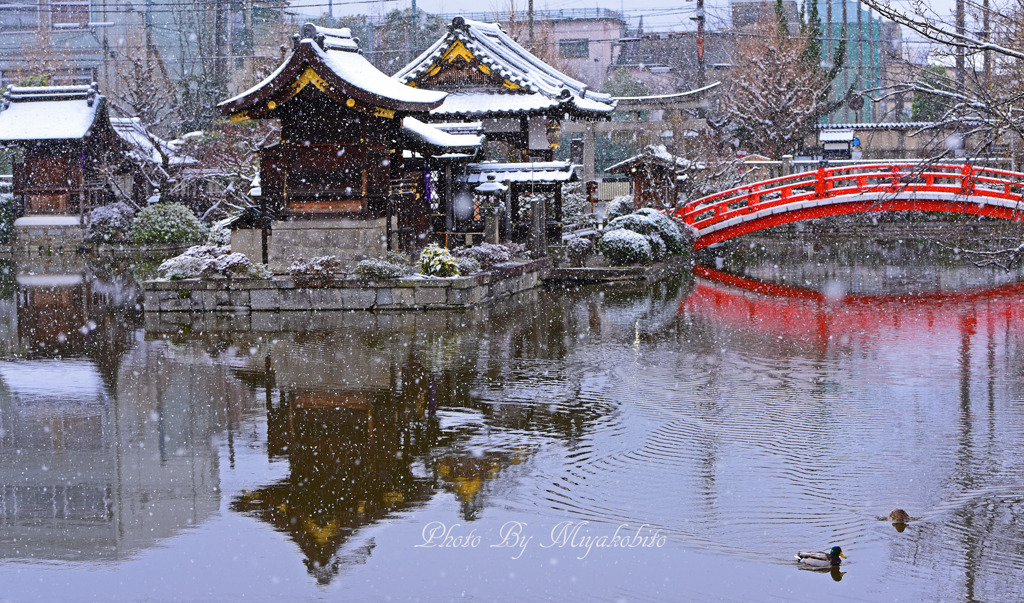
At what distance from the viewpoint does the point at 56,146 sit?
37.8m

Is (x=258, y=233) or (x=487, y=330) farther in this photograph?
(x=258, y=233)

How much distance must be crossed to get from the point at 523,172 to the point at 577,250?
251cm

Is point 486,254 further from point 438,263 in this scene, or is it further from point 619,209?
point 619,209

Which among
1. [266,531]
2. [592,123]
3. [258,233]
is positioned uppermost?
[592,123]

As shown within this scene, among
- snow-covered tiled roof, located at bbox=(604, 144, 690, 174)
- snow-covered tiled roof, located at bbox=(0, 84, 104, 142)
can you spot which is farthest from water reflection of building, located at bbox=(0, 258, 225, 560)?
snow-covered tiled roof, located at bbox=(0, 84, 104, 142)

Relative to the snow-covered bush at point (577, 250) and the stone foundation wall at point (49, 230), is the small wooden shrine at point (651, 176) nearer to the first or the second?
the snow-covered bush at point (577, 250)

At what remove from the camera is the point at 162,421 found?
10.9 m

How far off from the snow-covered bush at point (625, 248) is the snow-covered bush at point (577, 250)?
3.17ft

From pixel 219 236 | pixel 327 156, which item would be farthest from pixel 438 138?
pixel 219 236

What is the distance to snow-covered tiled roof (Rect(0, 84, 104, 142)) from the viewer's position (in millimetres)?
36969

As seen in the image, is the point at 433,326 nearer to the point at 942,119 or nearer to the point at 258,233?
the point at 258,233

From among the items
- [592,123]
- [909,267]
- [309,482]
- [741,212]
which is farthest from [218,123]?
[309,482]

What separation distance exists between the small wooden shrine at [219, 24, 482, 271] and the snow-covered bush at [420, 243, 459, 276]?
1.11m

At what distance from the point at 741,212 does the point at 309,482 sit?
78.0 ft
